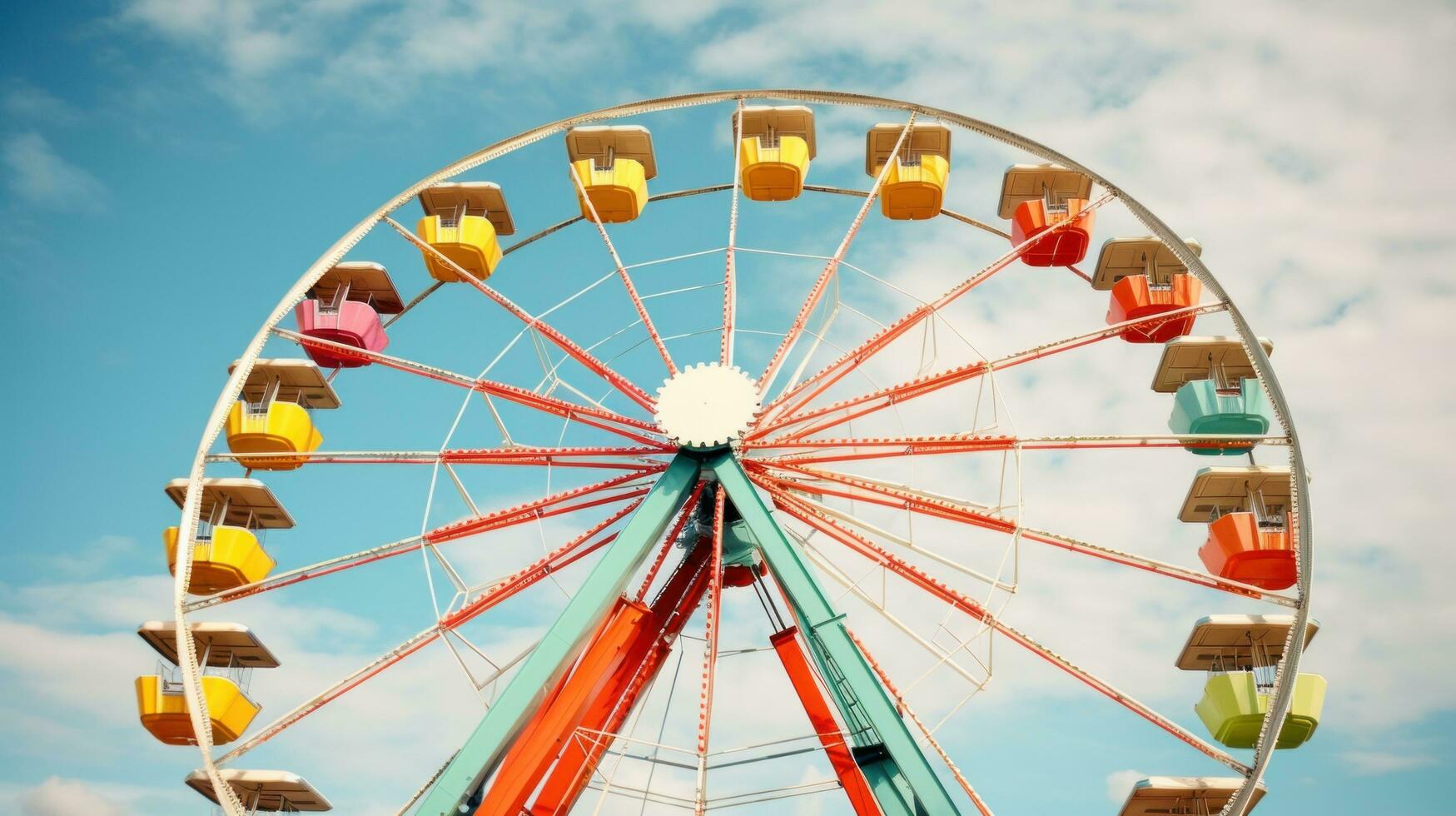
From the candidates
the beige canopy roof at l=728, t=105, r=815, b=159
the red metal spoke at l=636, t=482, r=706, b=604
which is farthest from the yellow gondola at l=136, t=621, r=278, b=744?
the beige canopy roof at l=728, t=105, r=815, b=159

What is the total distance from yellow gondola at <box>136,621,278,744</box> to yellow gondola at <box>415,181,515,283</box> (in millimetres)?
4901

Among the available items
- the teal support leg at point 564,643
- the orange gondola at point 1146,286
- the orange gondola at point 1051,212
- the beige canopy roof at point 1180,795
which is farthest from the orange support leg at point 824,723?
the orange gondola at point 1051,212

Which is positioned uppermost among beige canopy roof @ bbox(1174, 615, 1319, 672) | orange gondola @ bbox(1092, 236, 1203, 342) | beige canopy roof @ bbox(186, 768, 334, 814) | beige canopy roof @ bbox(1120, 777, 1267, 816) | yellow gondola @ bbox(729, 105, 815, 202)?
yellow gondola @ bbox(729, 105, 815, 202)

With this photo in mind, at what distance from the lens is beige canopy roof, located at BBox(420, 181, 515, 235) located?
1745 cm

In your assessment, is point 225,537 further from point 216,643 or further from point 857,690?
point 857,690

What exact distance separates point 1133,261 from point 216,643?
11166 millimetres

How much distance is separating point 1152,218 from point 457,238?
25.6ft

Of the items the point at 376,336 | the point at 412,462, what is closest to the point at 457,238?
the point at 376,336

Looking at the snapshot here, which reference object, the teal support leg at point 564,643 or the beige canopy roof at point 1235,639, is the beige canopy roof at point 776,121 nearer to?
the teal support leg at point 564,643

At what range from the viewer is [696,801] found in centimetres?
1218

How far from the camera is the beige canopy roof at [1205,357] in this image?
1615cm

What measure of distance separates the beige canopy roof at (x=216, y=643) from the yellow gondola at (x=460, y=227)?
15.8 feet

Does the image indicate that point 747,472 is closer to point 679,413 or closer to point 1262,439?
point 679,413

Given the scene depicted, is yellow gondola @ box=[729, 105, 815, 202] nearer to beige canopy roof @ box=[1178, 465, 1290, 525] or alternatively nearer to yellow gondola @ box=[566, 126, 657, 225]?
yellow gondola @ box=[566, 126, 657, 225]
